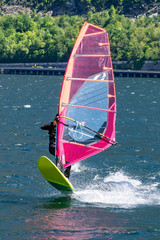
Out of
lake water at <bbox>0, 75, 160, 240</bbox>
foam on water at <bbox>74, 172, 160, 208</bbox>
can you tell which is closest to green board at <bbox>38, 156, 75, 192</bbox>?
lake water at <bbox>0, 75, 160, 240</bbox>

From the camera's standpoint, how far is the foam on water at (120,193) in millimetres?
22906

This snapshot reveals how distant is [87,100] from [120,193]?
397 cm

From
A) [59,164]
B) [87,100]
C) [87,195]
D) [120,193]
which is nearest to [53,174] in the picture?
[59,164]

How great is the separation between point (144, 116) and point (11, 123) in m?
13.5

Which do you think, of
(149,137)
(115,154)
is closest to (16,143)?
(115,154)

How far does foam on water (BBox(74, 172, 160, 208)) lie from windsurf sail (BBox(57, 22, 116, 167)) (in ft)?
5.70

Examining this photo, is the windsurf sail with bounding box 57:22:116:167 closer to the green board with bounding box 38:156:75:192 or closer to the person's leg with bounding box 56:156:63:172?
the person's leg with bounding box 56:156:63:172

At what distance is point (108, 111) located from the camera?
2303cm

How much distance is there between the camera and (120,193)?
78.5 feet

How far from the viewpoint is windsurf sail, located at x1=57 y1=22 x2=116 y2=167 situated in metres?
22.3

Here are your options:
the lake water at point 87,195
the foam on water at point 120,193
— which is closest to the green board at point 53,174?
the lake water at point 87,195

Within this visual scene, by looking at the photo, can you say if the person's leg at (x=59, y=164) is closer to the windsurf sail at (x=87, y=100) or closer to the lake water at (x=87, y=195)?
the windsurf sail at (x=87, y=100)

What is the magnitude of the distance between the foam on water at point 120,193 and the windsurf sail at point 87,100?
1738 mm

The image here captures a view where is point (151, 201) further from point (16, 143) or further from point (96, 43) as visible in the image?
point (16, 143)
